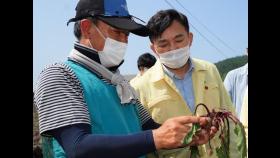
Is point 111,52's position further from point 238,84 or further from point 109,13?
point 238,84

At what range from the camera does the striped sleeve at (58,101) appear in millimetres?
1988

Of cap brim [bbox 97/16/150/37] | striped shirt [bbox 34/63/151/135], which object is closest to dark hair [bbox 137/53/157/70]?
cap brim [bbox 97/16/150/37]

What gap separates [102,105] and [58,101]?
0.23 m

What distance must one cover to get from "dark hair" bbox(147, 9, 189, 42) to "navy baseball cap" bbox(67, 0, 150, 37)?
894 mm

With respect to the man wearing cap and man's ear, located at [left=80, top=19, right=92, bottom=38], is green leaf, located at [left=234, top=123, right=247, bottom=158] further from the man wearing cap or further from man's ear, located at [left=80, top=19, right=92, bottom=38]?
man's ear, located at [left=80, top=19, right=92, bottom=38]

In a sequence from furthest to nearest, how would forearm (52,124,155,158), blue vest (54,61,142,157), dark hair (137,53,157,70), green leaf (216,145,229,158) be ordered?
dark hair (137,53,157,70)
green leaf (216,145,229,158)
blue vest (54,61,142,157)
forearm (52,124,155,158)

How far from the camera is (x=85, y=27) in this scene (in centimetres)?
241

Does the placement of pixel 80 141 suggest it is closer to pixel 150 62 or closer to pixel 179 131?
pixel 179 131

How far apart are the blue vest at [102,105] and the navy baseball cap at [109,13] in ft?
1.00

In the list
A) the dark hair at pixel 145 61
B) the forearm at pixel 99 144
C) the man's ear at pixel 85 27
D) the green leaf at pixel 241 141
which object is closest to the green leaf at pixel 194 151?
the green leaf at pixel 241 141

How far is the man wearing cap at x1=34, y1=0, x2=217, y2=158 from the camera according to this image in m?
1.97

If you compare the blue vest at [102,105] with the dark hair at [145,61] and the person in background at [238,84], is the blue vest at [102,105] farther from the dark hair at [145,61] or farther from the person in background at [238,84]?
the dark hair at [145,61]
